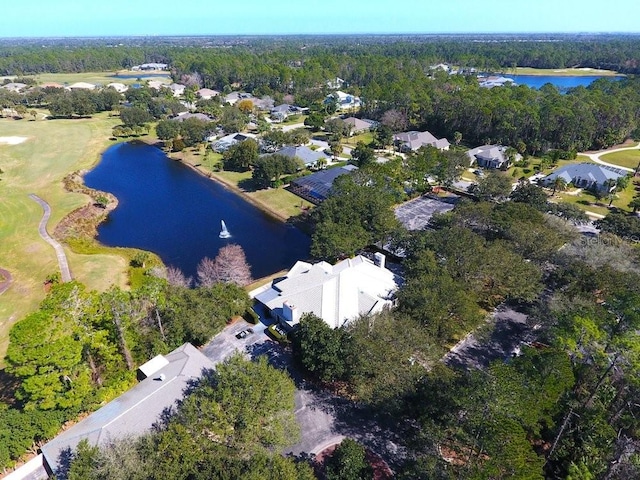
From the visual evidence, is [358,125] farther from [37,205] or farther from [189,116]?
[37,205]

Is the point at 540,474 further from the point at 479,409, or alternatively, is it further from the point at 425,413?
the point at 425,413

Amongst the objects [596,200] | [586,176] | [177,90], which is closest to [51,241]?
[596,200]

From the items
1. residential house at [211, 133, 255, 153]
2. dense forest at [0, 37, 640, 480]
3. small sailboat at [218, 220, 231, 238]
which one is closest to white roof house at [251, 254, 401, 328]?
dense forest at [0, 37, 640, 480]

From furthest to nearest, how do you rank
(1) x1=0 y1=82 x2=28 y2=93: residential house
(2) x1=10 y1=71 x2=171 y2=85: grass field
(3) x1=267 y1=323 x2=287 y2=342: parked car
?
(2) x1=10 y1=71 x2=171 y2=85: grass field, (1) x1=0 y1=82 x2=28 y2=93: residential house, (3) x1=267 y1=323 x2=287 y2=342: parked car

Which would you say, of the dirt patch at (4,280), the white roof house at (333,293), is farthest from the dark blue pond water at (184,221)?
the dirt patch at (4,280)

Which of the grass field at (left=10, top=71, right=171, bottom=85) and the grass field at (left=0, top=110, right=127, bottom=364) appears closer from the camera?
the grass field at (left=0, top=110, right=127, bottom=364)

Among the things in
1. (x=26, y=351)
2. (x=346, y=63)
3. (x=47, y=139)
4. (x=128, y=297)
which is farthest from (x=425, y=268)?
(x=346, y=63)

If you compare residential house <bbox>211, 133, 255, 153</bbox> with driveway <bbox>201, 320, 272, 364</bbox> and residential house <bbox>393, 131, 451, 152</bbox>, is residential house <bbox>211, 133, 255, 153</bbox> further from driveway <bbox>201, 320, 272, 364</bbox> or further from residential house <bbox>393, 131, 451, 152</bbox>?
driveway <bbox>201, 320, 272, 364</bbox>
